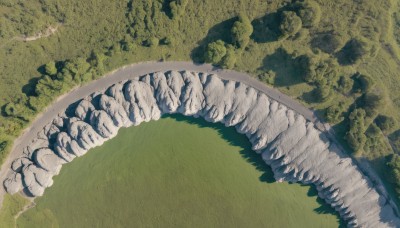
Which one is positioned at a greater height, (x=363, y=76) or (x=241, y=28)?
(x=241, y=28)

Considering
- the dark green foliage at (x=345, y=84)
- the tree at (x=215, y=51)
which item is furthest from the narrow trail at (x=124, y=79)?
the dark green foliage at (x=345, y=84)

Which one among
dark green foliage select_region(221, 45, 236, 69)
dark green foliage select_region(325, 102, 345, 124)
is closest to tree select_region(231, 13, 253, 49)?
dark green foliage select_region(221, 45, 236, 69)

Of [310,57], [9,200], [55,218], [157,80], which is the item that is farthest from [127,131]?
[310,57]

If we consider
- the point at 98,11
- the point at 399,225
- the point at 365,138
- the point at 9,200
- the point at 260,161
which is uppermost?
the point at 98,11

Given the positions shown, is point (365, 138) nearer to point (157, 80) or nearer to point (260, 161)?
point (260, 161)

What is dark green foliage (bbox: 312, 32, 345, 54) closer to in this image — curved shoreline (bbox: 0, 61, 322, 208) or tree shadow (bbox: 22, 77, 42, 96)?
curved shoreline (bbox: 0, 61, 322, 208)
